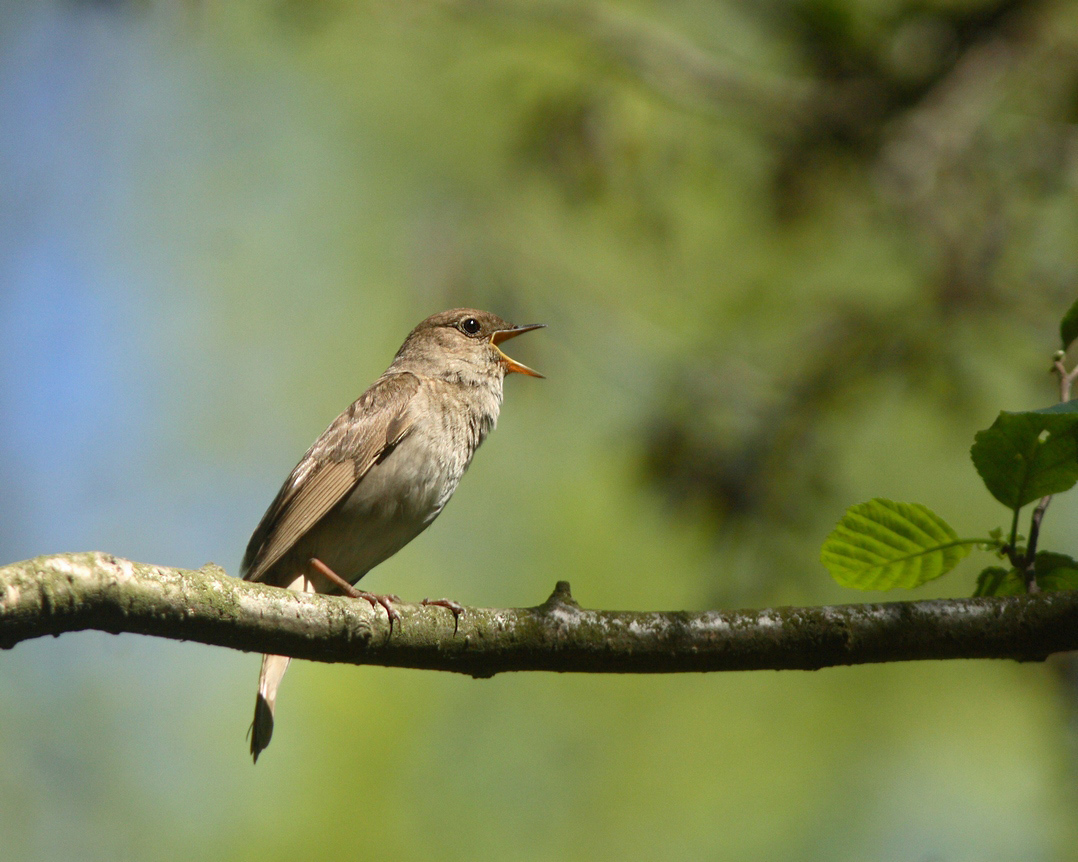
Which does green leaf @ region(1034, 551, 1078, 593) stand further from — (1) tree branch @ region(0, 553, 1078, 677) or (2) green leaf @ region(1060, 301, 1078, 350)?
(2) green leaf @ region(1060, 301, 1078, 350)

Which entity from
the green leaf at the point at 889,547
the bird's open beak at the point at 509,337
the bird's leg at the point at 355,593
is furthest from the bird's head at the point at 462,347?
the green leaf at the point at 889,547

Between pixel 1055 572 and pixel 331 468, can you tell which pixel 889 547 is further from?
pixel 331 468

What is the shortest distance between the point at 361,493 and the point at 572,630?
8.05 feet

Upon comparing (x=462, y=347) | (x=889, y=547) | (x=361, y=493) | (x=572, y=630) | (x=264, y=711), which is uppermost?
(x=462, y=347)

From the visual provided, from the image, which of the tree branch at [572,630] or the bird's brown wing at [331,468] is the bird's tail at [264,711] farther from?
the tree branch at [572,630]

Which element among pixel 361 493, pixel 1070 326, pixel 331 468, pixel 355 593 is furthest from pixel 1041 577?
pixel 331 468

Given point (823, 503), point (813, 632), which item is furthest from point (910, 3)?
point (813, 632)

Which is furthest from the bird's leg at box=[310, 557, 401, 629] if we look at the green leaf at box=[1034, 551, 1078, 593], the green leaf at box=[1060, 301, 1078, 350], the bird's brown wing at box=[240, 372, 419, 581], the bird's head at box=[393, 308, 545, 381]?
the green leaf at box=[1060, 301, 1078, 350]

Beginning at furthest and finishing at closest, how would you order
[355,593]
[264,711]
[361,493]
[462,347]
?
[462,347], [361,493], [264,711], [355,593]

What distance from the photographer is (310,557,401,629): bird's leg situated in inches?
129

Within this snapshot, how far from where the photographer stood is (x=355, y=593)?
448 centimetres

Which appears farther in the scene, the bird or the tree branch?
→ the bird

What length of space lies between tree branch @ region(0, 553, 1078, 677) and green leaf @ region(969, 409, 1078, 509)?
37 centimetres

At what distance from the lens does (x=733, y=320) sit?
1002cm
